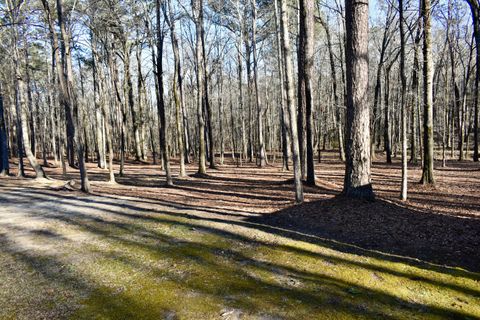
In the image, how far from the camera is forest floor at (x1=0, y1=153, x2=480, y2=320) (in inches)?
158

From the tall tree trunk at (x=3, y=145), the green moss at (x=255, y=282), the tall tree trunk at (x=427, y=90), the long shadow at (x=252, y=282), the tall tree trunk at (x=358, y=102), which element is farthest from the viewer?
the tall tree trunk at (x=3, y=145)

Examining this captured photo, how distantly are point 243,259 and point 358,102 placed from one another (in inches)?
204

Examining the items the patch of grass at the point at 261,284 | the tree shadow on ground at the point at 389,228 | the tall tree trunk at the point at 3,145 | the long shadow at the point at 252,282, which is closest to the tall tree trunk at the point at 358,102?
the tree shadow on ground at the point at 389,228

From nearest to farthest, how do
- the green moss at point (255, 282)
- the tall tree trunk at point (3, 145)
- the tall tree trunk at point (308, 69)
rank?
the green moss at point (255, 282), the tall tree trunk at point (308, 69), the tall tree trunk at point (3, 145)

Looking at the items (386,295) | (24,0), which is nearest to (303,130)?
(386,295)

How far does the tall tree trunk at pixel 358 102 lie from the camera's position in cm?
820

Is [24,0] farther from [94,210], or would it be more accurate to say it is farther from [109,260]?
[109,260]

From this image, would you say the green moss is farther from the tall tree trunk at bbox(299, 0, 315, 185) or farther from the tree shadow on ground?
the tall tree trunk at bbox(299, 0, 315, 185)

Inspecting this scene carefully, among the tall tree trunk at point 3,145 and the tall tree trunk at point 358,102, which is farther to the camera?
the tall tree trunk at point 3,145

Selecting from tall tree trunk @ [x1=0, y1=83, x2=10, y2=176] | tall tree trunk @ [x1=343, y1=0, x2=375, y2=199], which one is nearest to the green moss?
tall tree trunk @ [x1=343, y1=0, x2=375, y2=199]

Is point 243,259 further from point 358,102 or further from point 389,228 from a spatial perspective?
point 358,102

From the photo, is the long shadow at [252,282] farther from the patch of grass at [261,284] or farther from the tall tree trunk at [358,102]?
the tall tree trunk at [358,102]

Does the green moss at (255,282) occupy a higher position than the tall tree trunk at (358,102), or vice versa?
the tall tree trunk at (358,102)

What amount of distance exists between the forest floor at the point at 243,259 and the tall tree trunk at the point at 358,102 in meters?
0.71
